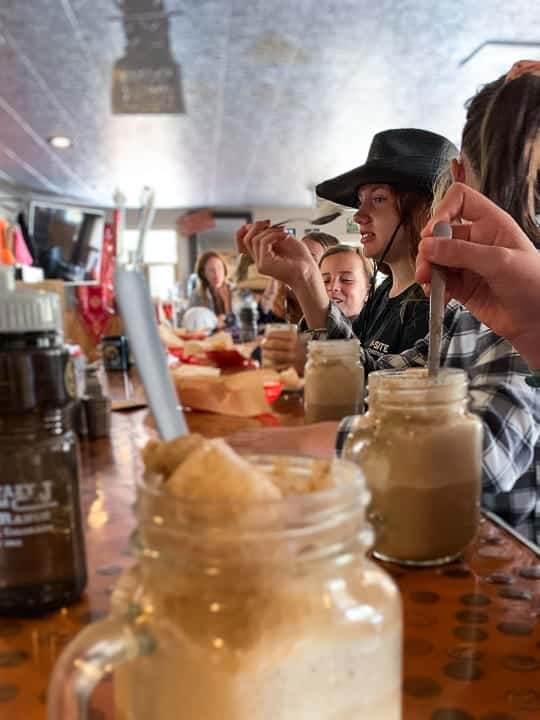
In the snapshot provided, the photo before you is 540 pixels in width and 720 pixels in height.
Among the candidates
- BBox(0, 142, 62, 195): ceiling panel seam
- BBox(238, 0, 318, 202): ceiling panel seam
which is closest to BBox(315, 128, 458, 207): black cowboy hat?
BBox(238, 0, 318, 202): ceiling panel seam

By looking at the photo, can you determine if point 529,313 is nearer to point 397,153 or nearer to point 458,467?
point 458,467

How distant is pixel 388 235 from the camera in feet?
2.76

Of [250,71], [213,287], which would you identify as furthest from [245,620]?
[250,71]

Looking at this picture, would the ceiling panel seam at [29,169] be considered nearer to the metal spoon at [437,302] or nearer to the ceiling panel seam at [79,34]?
the ceiling panel seam at [79,34]

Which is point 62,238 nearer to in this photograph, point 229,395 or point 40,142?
point 40,142

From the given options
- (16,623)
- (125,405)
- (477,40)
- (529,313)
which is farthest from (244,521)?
(477,40)

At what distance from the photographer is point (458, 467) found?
0.44m

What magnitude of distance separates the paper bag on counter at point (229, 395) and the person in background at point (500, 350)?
0.22 meters

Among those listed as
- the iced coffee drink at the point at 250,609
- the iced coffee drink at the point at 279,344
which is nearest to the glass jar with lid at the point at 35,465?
the iced coffee drink at the point at 250,609

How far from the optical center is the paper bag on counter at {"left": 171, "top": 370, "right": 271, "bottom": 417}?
0.95 meters

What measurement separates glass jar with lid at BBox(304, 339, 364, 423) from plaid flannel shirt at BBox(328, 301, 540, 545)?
0.02 metres

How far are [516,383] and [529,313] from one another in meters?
0.08

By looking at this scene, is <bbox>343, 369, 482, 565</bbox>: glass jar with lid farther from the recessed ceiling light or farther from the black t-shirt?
the recessed ceiling light

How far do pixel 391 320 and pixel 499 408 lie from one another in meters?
0.24
